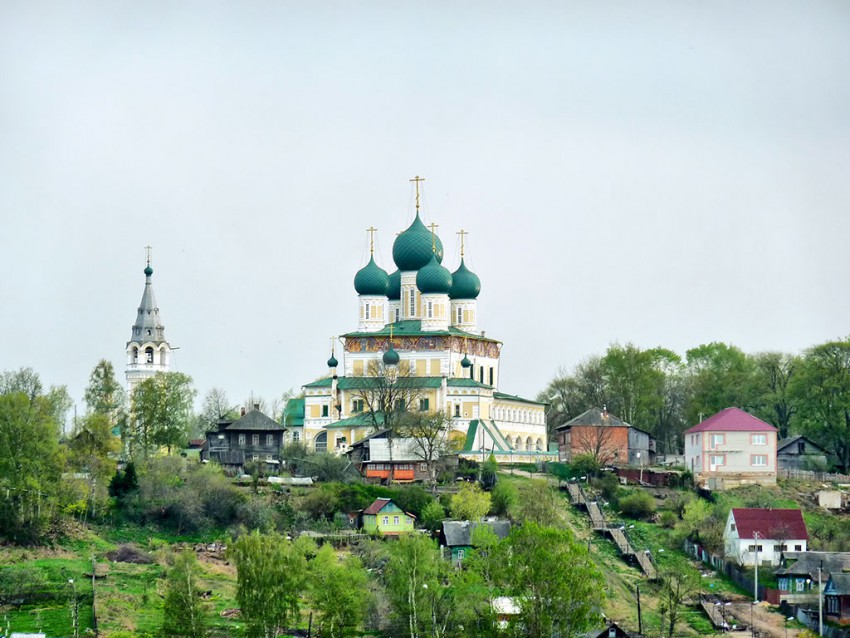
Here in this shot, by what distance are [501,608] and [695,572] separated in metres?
11.3

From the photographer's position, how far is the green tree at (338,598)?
190 ft

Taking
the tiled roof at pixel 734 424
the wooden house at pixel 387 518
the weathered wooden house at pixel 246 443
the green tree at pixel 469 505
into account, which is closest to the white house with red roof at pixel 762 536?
the green tree at pixel 469 505

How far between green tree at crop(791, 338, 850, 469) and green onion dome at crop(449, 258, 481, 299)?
49.1ft

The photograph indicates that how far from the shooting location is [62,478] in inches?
2746

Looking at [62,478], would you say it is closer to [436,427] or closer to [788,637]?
[436,427]

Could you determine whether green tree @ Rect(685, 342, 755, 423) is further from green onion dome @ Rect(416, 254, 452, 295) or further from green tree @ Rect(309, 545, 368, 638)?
Result: green tree @ Rect(309, 545, 368, 638)

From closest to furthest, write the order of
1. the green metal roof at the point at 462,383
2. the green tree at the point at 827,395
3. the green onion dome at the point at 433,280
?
the green tree at the point at 827,395
the green metal roof at the point at 462,383
the green onion dome at the point at 433,280

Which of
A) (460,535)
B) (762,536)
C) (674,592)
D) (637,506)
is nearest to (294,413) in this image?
(637,506)

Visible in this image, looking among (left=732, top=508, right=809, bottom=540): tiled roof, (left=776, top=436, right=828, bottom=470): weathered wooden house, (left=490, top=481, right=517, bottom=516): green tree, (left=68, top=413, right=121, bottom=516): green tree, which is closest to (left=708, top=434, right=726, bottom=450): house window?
(left=776, top=436, right=828, bottom=470): weathered wooden house

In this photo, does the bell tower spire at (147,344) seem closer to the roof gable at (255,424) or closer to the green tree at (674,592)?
the roof gable at (255,424)

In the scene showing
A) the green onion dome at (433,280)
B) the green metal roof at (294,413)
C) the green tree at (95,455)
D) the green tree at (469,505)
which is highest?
the green onion dome at (433,280)

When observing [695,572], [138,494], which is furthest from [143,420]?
[695,572]

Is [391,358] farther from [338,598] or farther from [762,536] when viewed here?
[338,598]

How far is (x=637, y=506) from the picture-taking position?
7631cm
